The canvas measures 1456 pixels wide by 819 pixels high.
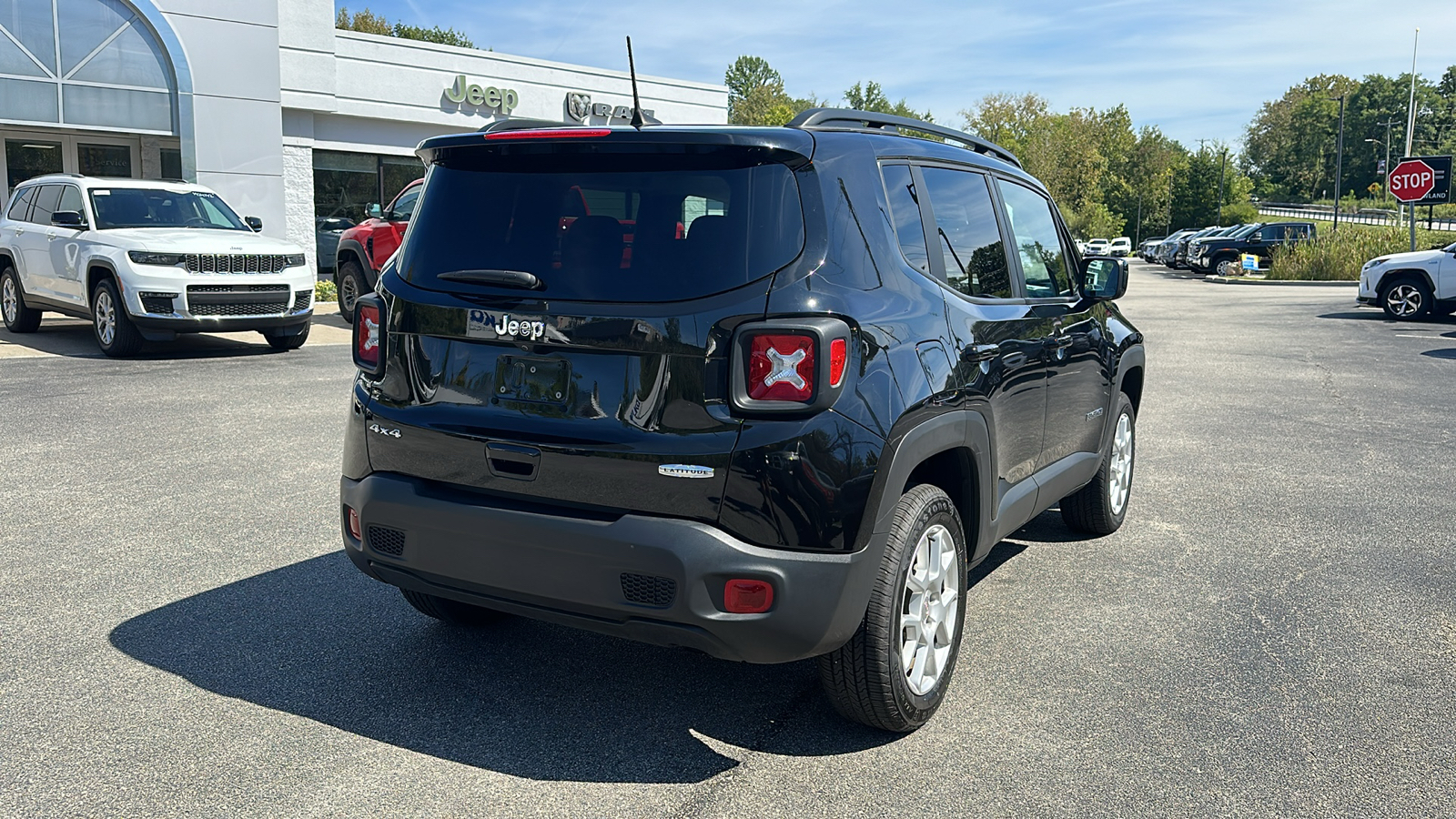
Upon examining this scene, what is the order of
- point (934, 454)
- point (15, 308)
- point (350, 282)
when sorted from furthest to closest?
point (350, 282), point (15, 308), point (934, 454)

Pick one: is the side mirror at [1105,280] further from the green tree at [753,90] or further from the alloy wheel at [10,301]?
the green tree at [753,90]

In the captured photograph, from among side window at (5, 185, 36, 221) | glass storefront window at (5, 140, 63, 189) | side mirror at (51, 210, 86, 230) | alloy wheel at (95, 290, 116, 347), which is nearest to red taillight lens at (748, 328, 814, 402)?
alloy wheel at (95, 290, 116, 347)

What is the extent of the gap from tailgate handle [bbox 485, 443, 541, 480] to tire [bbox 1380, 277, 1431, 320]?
A: 21132 millimetres

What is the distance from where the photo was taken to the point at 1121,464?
6062mm

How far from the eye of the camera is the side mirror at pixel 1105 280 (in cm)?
529

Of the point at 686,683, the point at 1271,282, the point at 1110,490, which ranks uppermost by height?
the point at 1271,282

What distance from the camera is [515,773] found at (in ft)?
10.7

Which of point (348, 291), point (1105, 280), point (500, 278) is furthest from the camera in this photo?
point (348, 291)

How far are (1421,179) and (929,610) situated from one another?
104 feet

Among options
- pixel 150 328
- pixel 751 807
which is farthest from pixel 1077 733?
pixel 150 328

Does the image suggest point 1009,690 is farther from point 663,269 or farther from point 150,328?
point 150,328

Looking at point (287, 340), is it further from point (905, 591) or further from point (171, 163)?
point (905, 591)

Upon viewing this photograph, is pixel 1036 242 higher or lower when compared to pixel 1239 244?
lower

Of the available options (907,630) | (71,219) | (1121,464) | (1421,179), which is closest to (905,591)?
(907,630)
